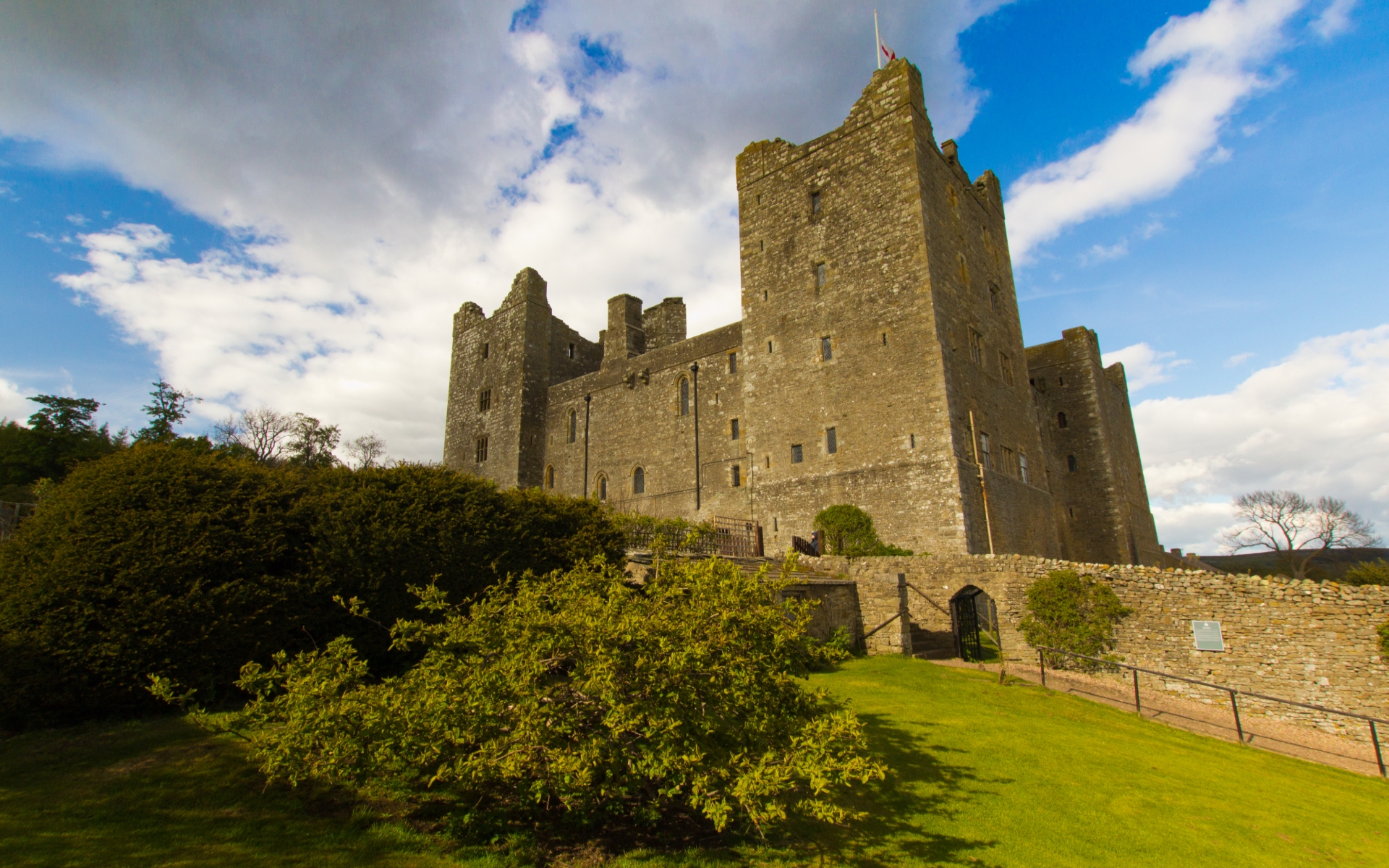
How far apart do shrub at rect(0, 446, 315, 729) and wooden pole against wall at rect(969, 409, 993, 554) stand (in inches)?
725

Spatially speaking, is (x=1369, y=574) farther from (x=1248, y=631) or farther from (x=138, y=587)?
(x=138, y=587)

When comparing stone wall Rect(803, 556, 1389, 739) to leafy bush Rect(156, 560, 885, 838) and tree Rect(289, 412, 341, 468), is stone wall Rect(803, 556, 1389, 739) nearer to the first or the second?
leafy bush Rect(156, 560, 885, 838)

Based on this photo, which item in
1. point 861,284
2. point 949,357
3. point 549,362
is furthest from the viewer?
point 549,362

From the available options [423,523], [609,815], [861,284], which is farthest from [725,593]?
[861,284]

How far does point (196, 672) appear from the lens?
8164 millimetres

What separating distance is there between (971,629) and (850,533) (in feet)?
14.3

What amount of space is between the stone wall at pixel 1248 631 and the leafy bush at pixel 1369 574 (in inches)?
153

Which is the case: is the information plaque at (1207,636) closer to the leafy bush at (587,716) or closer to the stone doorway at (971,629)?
the stone doorway at (971,629)

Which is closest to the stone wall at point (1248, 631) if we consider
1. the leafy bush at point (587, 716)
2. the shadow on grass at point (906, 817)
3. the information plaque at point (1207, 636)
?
the information plaque at point (1207, 636)

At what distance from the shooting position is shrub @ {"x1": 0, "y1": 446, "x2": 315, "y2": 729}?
7.63 metres

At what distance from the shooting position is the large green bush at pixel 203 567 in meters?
7.70

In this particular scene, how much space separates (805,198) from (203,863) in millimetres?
25152

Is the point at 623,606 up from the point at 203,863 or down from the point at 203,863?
up

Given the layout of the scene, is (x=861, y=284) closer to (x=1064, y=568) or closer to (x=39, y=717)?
(x=1064, y=568)
